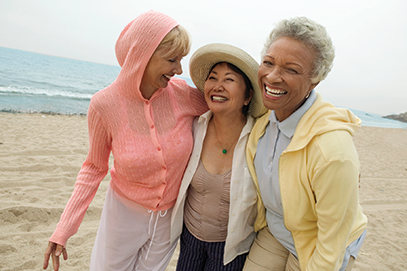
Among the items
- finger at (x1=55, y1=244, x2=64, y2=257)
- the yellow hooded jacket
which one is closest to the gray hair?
the yellow hooded jacket

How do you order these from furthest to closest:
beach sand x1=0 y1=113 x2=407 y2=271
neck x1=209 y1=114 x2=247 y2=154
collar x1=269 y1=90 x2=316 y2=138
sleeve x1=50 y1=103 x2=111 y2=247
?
beach sand x1=0 y1=113 x2=407 y2=271 → neck x1=209 y1=114 x2=247 y2=154 → sleeve x1=50 y1=103 x2=111 y2=247 → collar x1=269 y1=90 x2=316 y2=138

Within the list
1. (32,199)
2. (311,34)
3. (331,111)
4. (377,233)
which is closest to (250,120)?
(331,111)

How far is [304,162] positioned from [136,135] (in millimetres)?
1187

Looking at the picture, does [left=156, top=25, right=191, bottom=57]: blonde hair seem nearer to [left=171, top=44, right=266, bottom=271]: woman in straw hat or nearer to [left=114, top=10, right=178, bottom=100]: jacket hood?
[left=114, top=10, right=178, bottom=100]: jacket hood

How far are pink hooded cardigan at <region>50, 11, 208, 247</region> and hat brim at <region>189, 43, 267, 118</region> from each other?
31 cm

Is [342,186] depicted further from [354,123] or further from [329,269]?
[329,269]

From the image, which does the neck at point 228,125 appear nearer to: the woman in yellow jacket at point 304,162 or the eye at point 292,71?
the woman in yellow jacket at point 304,162

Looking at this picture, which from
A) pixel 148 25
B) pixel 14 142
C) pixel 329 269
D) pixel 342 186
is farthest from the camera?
pixel 14 142

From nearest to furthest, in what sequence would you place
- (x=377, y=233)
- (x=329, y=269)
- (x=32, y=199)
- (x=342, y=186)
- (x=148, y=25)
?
1. (x=342, y=186)
2. (x=329, y=269)
3. (x=148, y=25)
4. (x=32, y=199)
5. (x=377, y=233)

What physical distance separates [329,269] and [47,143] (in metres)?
7.56

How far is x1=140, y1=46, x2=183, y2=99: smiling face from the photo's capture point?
190cm

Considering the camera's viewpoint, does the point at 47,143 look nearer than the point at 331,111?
No

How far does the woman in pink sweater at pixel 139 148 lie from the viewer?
1.90m

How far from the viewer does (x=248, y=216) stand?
2080 millimetres
